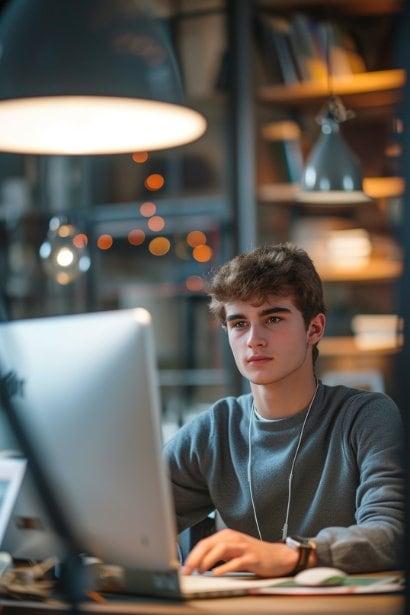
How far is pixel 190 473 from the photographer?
2059 millimetres

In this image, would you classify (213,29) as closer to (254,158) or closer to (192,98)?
(192,98)

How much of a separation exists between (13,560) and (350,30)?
4125mm

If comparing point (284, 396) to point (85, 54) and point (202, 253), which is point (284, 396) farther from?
point (202, 253)

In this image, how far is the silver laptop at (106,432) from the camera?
4.44ft

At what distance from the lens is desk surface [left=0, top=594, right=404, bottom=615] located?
1.37 meters

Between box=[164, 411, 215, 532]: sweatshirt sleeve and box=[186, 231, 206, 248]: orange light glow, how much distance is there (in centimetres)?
381

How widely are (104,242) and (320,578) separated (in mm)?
4770

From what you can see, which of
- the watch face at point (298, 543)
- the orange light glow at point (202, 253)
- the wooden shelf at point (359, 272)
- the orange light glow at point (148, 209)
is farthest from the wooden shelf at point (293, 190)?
the watch face at point (298, 543)

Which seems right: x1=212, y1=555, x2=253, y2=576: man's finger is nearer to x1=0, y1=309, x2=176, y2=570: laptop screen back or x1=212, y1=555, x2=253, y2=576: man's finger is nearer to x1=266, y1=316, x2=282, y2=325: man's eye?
x1=0, y1=309, x2=176, y2=570: laptop screen back

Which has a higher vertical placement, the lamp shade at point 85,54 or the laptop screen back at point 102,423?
the lamp shade at point 85,54

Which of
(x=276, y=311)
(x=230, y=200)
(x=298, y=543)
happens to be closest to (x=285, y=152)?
(x=230, y=200)

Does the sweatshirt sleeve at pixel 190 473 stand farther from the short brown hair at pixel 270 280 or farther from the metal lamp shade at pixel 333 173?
the metal lamp shade at pixel 333 173

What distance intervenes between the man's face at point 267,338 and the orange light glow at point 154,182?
13.7ft

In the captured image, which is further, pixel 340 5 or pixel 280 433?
pixel 340 5
